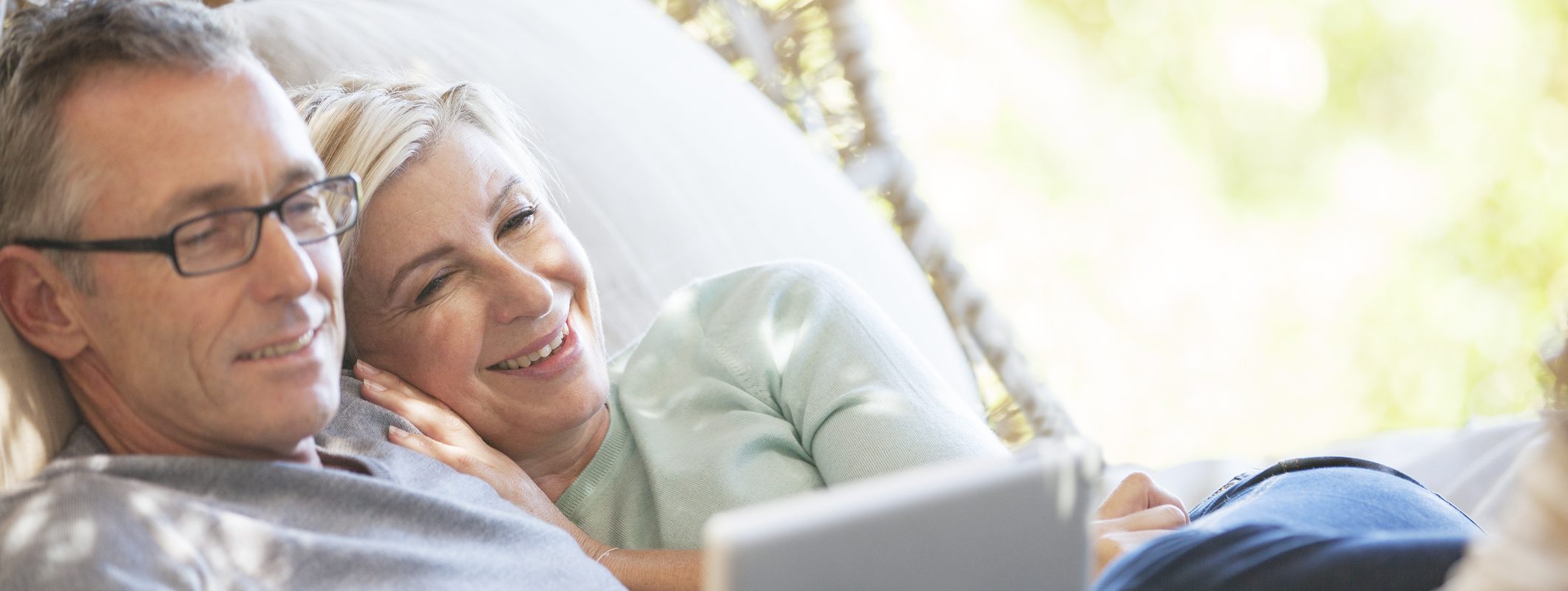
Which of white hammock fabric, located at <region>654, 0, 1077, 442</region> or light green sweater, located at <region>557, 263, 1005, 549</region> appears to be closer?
light green sweater, located at <region>557, 263, 1005, 549</region>

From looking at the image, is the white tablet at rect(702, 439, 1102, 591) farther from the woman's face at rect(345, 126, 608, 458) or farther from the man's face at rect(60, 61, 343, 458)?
the woman's face at rect(345, 126, 608, 458)

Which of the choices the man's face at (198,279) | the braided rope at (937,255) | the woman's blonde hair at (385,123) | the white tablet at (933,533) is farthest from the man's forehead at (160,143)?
the braided rope at (937,255)

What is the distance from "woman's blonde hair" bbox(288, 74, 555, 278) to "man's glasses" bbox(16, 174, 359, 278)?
170 mm

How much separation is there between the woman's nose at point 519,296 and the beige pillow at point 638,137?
0.32 metres

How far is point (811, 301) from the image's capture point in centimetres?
129

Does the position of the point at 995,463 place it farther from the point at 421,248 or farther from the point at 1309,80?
the point at 1309,80

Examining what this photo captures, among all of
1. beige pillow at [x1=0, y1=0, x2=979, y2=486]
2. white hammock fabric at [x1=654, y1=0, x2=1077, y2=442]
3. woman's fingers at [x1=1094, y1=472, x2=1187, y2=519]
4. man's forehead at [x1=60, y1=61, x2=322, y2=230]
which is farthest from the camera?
white hammock fabric at [x1=654, y1=0, x2=1077, y2=442]

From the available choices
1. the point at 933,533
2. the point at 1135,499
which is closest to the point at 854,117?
the point at 1135,499

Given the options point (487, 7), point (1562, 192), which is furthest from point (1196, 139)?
point (487, 7)

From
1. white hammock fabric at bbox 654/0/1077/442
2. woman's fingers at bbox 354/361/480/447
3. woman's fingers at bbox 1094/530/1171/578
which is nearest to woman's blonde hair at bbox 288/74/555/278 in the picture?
woman's fingers at bbox 354/361/480/447

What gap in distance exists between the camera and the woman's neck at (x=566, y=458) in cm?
126

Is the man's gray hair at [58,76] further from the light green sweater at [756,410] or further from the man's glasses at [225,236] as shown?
the light green sweater at [756,410]

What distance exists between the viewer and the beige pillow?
147 centimetres

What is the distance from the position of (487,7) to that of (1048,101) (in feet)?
8.86
